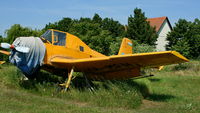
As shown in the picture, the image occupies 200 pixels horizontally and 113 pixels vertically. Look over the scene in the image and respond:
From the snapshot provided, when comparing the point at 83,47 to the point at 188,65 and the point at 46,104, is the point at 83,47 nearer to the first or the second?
the point at 46,104

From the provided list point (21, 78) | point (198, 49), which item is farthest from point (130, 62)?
point (198, 49)

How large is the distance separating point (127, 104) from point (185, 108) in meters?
1.80

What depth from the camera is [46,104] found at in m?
6.96

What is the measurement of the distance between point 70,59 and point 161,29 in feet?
145

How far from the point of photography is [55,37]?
970cm

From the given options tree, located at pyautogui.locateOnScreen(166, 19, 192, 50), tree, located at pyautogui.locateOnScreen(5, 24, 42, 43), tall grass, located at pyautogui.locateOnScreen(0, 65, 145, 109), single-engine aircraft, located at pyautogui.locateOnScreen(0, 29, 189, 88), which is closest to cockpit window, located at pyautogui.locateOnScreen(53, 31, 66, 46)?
single-engine aircraft, located at pyautogui.locateOnScreen(0, 29, 189, 88)

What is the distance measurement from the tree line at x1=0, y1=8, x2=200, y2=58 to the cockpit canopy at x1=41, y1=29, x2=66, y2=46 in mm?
16239

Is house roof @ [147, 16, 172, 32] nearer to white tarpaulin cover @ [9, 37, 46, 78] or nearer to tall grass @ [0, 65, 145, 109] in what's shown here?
tall grass @ [0, 65, 145, 109]

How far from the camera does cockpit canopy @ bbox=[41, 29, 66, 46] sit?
31.4 feet

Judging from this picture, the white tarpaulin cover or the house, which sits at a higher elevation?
the house

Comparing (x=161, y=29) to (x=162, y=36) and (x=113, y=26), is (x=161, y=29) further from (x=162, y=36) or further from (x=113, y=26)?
(x=113, y=26)

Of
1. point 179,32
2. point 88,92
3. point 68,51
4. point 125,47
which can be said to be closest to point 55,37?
point 68,51

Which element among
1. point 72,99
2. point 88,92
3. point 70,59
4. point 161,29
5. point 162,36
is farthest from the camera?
point 161,29

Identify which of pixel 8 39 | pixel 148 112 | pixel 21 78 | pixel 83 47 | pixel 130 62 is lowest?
pixel 148 112
